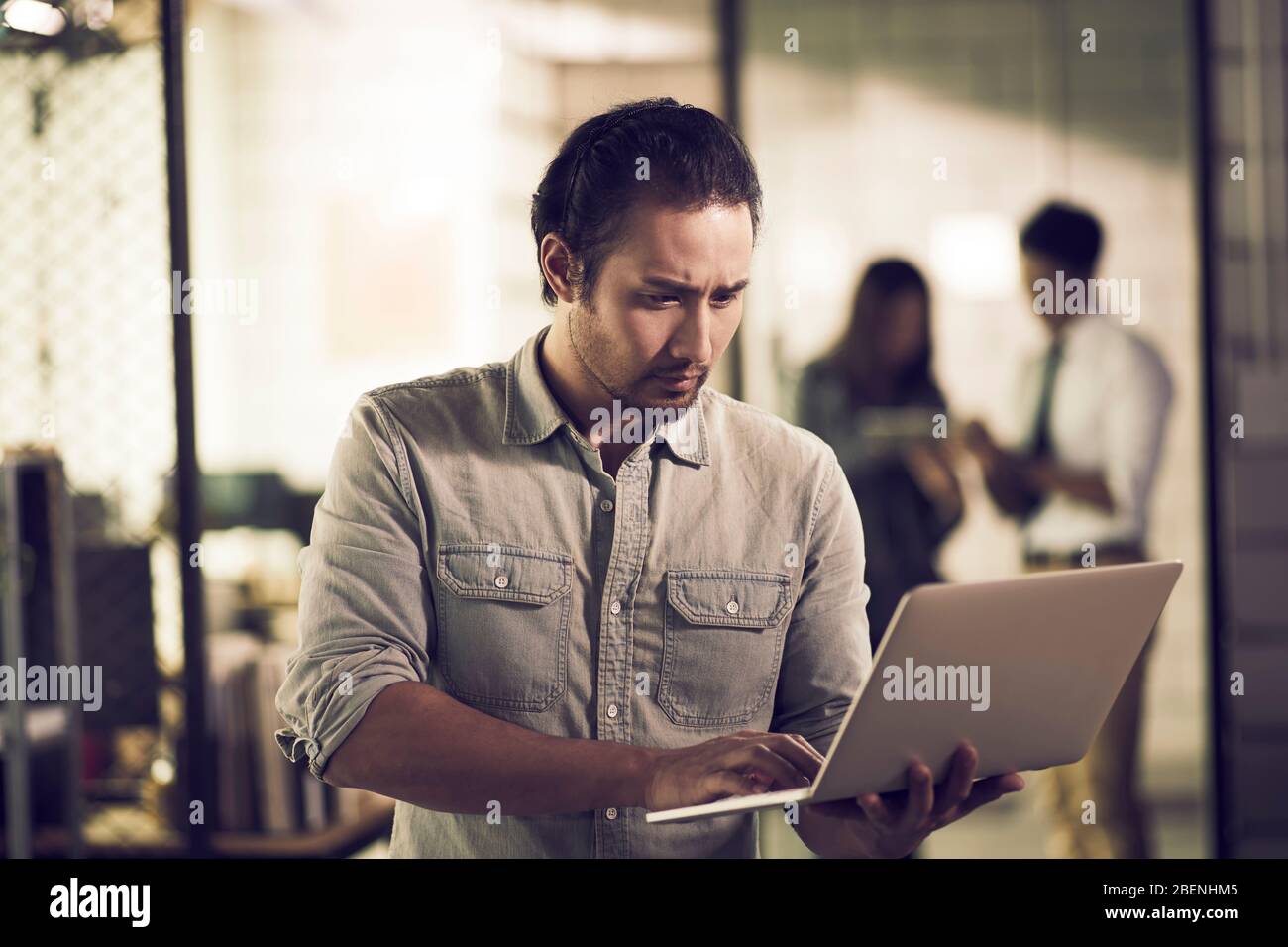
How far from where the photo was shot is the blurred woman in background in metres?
2.52

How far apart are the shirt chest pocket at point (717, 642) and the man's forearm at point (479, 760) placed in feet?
0.54

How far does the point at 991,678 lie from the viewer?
1.12 meters

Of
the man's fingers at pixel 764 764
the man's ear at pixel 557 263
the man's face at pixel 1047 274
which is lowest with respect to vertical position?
the man's fingers at pixel 764 764

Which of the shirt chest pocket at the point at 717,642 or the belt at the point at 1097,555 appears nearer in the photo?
the shirt chest pocket at the point at 717,642

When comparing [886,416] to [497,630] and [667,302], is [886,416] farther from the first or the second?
[497,630]

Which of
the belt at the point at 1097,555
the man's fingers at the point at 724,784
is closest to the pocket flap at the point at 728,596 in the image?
the man's fingers at the point at 724,784

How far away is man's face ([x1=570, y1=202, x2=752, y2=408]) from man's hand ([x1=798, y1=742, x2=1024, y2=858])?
48 centimetres

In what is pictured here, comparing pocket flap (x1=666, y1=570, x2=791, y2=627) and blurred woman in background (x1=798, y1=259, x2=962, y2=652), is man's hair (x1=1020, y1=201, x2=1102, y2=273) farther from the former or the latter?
pocket flap (x1=666, y1=570, x2=791, y2=627)

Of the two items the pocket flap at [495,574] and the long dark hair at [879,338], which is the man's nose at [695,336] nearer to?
the pocket flap at [495,574]

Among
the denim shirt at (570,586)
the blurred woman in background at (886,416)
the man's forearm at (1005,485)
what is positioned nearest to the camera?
the denim shirt at (570,586)

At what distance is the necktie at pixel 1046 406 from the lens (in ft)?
8.95

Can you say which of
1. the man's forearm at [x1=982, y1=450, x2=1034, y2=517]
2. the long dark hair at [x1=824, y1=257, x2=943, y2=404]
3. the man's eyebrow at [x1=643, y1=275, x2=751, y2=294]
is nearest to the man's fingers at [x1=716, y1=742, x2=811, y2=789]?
the man's eyebrow at [x1=643, y1=275, x2=751, y2=294]
